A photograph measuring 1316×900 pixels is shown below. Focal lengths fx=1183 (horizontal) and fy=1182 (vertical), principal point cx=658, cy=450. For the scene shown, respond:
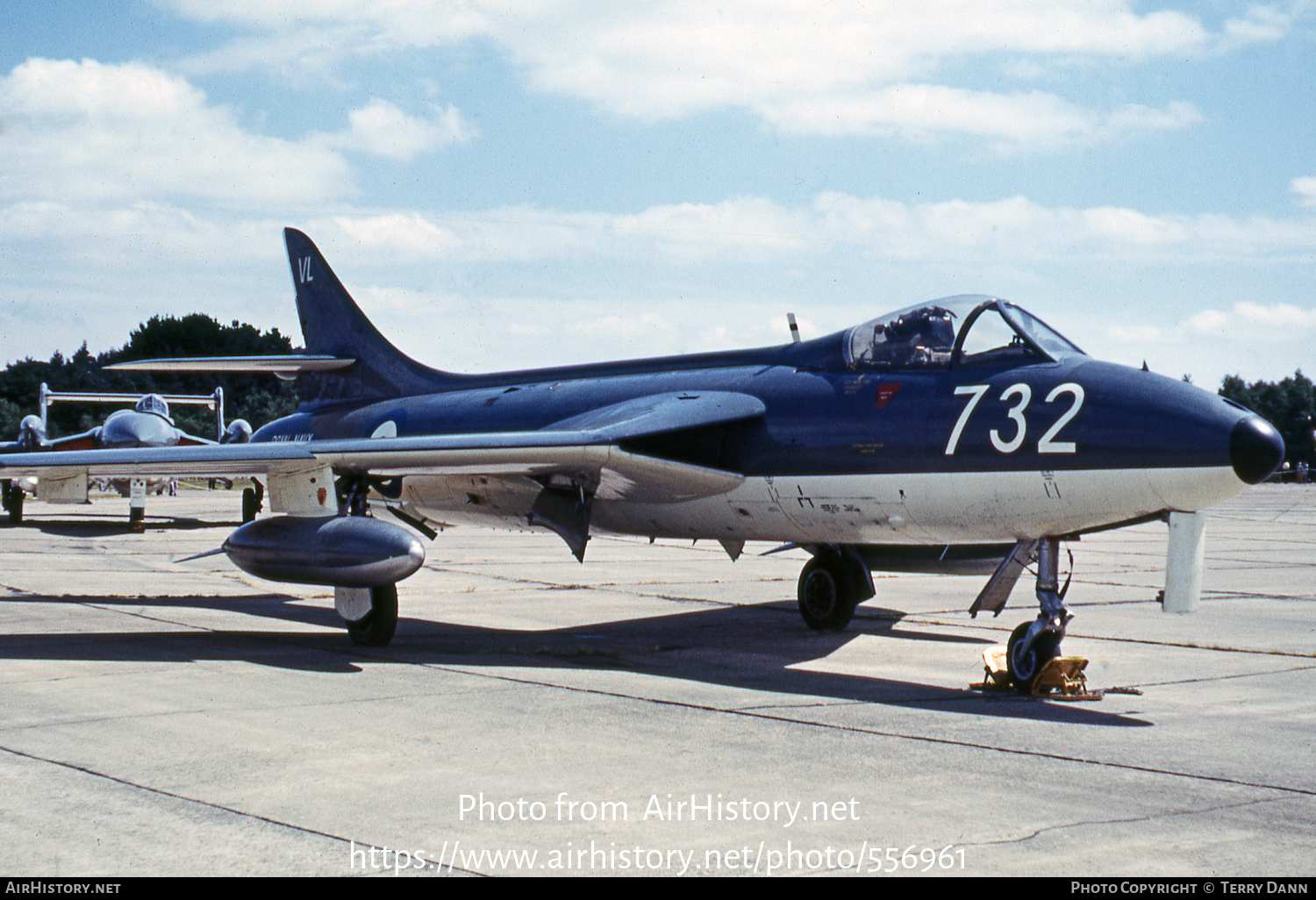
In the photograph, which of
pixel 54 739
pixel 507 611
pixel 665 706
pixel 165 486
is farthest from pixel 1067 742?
pixel 165 486

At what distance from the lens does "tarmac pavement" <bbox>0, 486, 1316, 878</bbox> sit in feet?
14.4

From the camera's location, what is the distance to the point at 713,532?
10.6 m

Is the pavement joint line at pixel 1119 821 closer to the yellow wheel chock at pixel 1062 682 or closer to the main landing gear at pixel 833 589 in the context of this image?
the yellow wheel chock at pixel 1062 682

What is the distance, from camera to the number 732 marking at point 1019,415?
7930 mm

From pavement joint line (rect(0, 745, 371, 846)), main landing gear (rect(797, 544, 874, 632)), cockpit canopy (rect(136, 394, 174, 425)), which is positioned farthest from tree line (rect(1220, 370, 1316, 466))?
pavement joint line (rect(0, 745, 371, 846))

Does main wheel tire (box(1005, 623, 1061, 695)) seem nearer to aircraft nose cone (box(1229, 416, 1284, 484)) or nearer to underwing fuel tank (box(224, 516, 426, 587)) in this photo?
aircraft nose cone (box(1229, 416, 1284, 484))

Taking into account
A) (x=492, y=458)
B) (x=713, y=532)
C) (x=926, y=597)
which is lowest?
(x=926, y=597)

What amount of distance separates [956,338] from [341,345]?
8.45 metres

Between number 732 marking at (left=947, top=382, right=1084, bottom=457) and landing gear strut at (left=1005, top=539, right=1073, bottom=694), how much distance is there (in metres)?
0.75

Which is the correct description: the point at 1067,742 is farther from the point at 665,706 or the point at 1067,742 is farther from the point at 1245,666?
the point at 1245,666

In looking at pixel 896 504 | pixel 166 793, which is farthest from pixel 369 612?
pixel 166 793

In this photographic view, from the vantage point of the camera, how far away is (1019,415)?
8180 millimetres

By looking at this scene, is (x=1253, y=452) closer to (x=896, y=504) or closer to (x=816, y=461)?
(x=896, y=504)

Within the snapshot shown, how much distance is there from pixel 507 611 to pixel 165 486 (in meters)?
42.2
